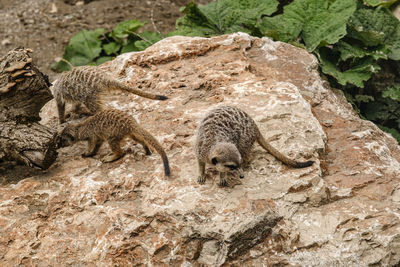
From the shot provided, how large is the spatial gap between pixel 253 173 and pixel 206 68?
5.08 ft

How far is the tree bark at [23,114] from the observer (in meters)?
3.47

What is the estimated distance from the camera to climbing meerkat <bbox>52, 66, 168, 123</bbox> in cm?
412

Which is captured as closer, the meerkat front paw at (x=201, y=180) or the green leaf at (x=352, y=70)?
the meerkat front paw at (x=201, y=180)

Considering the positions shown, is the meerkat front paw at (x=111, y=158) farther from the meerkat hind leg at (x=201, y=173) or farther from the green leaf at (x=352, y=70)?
the green leaf at (x=352, y=70)

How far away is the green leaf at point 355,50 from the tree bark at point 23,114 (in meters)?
3.17

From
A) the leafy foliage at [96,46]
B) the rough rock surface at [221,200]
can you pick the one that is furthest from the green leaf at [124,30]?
A: the rough rock surface at [221,200]

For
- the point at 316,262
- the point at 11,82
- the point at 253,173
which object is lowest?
the point at 316,262

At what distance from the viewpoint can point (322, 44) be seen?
488 centimetres

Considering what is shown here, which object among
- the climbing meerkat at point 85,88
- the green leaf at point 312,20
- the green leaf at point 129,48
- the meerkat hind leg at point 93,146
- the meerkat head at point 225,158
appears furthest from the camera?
the green leaf at point 129,48

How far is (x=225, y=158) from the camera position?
278cm

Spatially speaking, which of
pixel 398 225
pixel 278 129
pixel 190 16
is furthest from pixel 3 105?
pixel 398 225

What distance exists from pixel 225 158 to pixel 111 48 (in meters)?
4.32

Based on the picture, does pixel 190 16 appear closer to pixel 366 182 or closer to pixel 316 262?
pixel 366 182

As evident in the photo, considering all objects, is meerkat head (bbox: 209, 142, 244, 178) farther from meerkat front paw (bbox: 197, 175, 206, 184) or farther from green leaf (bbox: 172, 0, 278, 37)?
green leaf (bbox: 172, 0, 278, 37)
